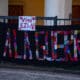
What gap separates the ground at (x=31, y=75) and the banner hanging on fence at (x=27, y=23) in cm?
169

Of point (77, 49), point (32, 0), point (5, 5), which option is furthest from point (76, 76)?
point (32, 0)

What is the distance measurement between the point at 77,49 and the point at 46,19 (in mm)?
1830

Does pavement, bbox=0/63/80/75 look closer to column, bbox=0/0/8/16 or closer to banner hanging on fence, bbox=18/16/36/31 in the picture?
banner hanging on fence, bbox=18/16/36/31

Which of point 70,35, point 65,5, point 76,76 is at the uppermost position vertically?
point 65,5

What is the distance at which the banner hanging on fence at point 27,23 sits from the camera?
15.7 metres

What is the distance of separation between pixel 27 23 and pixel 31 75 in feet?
7.88

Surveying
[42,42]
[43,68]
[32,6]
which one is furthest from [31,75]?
[32,6]

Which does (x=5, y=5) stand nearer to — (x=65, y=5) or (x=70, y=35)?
(x=65, y=5)

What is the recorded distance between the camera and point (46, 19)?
16016 mm

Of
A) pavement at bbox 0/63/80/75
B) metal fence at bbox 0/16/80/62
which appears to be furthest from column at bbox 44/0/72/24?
pavement at bbox 0/63/80/75

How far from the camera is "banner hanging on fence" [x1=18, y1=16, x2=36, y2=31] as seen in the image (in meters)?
15.7

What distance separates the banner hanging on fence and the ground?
1.69 m

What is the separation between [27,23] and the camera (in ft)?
51.6

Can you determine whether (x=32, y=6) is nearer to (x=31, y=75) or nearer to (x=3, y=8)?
(x=3, y=8)
